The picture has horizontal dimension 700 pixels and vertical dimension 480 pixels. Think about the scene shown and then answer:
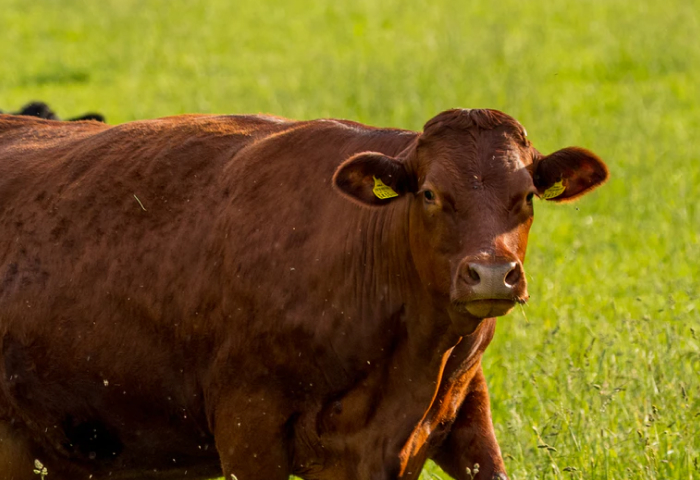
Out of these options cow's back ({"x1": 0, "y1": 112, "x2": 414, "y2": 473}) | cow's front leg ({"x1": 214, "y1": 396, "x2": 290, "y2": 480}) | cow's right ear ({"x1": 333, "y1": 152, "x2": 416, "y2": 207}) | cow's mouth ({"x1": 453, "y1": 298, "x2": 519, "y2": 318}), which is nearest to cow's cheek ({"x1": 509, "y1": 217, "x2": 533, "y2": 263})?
cow's mouth ({"x1": 453, "y1": 298, "x2": 519, "y2": 318})

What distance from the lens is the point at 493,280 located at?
4449mm

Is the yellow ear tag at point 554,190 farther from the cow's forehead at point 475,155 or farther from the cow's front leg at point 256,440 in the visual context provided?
the cow's front leg at point 256,440

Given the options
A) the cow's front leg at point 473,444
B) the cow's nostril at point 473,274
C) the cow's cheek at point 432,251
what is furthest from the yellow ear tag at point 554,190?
the cow's front leg at point 473,444

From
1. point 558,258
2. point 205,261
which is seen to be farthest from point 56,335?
point 558,258

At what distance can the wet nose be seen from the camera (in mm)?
4453

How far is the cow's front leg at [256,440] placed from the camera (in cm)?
531

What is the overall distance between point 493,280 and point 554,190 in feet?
2.98

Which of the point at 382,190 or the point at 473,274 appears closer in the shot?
the point at 473,274

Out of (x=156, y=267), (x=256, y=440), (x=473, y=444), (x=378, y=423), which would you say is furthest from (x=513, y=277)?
(x=156, y=267)

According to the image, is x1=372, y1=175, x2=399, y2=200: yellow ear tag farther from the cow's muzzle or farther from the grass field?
the grass field

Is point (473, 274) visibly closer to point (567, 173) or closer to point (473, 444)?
point (567, 173)

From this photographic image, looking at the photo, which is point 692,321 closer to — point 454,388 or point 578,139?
point 454,388

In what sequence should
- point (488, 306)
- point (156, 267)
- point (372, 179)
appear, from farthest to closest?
point (156, 267) → point (372, 179) → point (488, 306)

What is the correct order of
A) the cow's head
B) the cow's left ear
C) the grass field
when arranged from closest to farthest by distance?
the cow's head → the cow's left ear → the grass field
